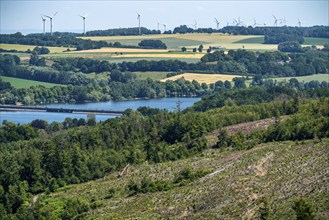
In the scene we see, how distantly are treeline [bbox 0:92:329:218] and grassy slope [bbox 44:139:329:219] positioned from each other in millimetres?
2784

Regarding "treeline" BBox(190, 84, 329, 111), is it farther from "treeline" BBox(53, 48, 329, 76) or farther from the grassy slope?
"treeline" BBox(53, 48, 329, 76)

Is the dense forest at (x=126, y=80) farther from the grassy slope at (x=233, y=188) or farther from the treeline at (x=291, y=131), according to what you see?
the grassy slope at (x=233, y=188)

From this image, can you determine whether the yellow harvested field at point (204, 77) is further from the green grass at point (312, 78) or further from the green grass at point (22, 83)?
the green grass at point (22, 83)

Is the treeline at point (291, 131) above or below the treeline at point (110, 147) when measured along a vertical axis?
above

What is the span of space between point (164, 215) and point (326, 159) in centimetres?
1124

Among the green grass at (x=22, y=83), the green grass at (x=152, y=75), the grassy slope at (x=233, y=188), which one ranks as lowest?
the green grass at (x=22, y=83)

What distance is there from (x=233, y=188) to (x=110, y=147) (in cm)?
3324

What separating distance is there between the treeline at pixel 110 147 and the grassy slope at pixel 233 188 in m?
2.78

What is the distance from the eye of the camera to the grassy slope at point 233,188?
4875 centimetres

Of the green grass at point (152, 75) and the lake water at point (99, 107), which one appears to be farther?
the green grass at point (152, 75)

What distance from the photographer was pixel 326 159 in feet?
184

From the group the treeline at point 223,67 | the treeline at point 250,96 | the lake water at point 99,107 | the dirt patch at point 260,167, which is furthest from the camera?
the treeline at point 223,67

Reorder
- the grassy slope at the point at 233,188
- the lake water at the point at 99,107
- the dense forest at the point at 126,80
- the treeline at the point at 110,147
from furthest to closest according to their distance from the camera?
the dense forest at the point at 126,80
the lake water at the point at 99,107
the treeline at the point at 110,147
the grassy slope at the point at 233,188

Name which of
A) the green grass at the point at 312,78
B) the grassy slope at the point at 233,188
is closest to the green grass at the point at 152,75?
the green grass at the point at 312,78
